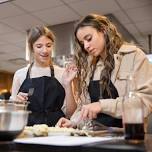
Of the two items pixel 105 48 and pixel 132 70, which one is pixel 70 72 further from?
pixel 132 70

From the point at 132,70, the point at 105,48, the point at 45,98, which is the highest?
the point at 105,48

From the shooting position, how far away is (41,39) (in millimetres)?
2283

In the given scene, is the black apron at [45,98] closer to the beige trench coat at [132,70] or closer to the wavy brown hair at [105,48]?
the wavy brown hair at [105,48]

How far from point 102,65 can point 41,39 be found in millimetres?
641

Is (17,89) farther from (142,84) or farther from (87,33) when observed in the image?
(142,84)

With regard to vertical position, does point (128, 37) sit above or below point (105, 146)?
above

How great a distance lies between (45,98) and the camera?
232cm

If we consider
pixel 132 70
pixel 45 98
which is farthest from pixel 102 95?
pixel 45 98

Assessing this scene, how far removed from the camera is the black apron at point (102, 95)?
66.2 inches

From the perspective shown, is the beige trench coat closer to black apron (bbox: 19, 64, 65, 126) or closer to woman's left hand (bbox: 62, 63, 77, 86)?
woman's left hand (bbox: 62, 63, 77, 86)

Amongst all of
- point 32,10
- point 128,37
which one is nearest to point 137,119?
point 32,10

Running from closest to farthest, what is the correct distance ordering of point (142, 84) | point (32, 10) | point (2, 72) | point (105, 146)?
point (105, 146) < point (142, 84) < point (32, 10) < point (2, 72)

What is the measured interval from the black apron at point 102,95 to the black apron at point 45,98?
1.66ft

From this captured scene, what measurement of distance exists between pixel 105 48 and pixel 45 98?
28.7 inches
